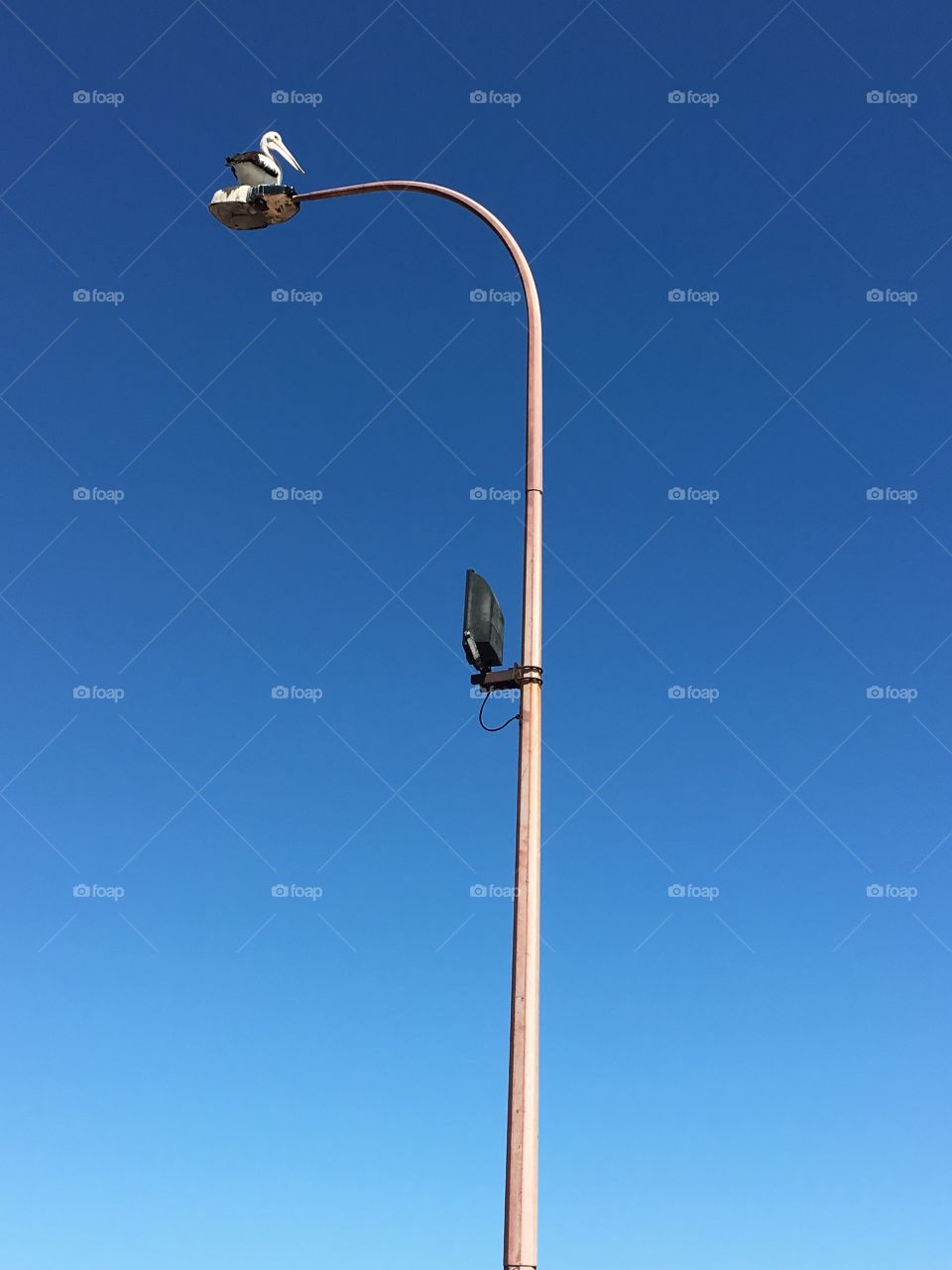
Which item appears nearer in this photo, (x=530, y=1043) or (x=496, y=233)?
(x=530, y=1043)

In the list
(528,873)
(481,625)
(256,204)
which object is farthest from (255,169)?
(528,873)

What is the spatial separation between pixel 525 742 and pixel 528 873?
29.2 inches

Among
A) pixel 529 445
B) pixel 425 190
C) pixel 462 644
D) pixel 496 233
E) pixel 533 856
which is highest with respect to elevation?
pixel 425 190

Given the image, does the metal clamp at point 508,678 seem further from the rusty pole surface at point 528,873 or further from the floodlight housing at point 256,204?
the floodlight housing at point 256,204

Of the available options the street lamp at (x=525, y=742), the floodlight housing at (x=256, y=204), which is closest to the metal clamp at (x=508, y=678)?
the street lamp at (x=525, y=742)

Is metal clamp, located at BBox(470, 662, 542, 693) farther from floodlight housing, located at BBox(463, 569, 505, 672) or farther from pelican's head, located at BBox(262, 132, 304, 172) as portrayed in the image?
pelican's head, located at BBox(262, 132, 304, 172)

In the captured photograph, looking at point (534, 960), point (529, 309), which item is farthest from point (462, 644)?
point (529, 309)

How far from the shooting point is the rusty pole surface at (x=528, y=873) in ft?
17.6

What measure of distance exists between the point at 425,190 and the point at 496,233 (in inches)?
30.6

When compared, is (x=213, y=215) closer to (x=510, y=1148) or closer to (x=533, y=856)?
(x=533, y=856)

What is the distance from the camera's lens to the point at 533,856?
20.2 feet

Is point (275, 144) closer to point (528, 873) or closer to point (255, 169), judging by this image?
point (255, 169)

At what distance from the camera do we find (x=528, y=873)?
6113 millimetres

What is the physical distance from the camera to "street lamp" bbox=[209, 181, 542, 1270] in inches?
213
